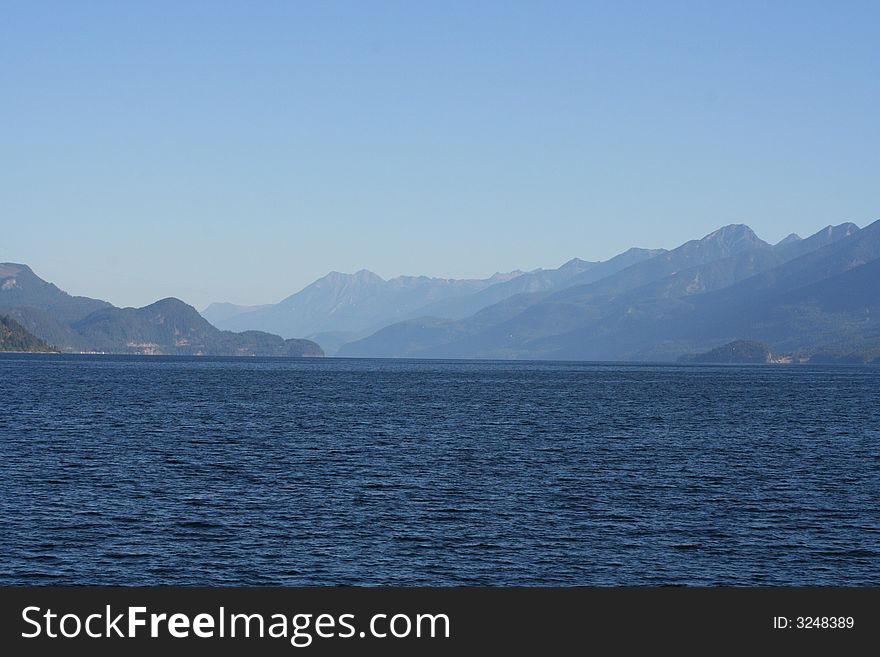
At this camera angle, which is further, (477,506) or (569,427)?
(569,427)

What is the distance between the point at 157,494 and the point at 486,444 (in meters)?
44.2

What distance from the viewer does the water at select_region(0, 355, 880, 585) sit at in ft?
171

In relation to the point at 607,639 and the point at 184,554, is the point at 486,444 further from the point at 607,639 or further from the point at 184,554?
the point at 607,639

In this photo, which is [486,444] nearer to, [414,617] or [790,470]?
[790,470]

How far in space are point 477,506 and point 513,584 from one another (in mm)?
20055

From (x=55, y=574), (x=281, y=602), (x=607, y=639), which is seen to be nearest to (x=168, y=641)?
(x=281, y=602)

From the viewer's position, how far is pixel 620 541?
193ft

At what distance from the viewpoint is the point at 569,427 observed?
433ft

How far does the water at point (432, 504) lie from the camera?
52.2 metres

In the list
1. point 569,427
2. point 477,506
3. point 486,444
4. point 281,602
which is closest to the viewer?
point 281,602

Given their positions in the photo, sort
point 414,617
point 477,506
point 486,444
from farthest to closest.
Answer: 1. point 486,444
2. point 477,506
3. point 414,617

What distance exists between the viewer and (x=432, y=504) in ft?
231

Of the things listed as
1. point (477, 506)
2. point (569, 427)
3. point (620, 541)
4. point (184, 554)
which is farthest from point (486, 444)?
point (184, 554)

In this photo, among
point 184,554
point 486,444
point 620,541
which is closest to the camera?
point 184,554
